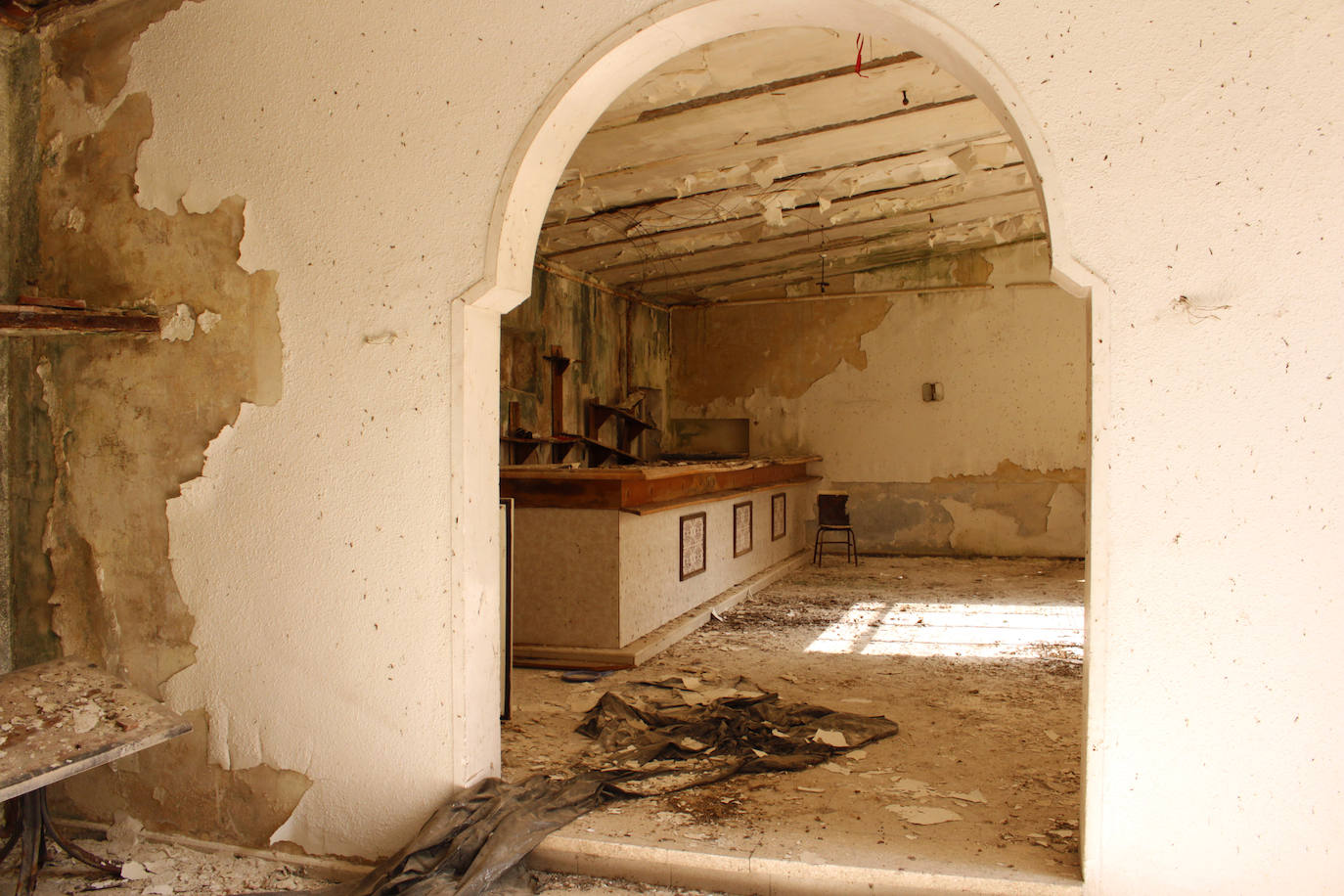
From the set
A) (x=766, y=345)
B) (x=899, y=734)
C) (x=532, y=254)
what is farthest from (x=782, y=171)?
(x=766, y=345)

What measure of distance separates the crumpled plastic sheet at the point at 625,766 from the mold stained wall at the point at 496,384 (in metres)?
0.18

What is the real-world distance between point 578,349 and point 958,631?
14.2 ft

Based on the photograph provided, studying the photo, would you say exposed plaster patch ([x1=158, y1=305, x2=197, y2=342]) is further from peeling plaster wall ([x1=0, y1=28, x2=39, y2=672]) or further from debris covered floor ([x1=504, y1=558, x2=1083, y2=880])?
debris covered floor ([x1=504, y1=558, x2=1083, y2=880])

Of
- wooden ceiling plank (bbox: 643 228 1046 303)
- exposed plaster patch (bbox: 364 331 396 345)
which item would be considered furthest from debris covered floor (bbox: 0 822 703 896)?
wooden ceiling plank (bbox: 643 228 1046 303)

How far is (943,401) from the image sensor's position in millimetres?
9836

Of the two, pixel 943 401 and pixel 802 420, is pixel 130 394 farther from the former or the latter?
pixel 943 401

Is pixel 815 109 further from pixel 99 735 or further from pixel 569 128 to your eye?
pixel 99 735

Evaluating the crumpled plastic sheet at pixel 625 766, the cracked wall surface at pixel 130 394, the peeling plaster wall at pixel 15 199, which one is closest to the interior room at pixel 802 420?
the crumpled plastic sheet at pixel 625 766

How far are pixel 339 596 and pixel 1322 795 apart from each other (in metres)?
2.84

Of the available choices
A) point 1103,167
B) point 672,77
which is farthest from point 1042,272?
point 1103,167

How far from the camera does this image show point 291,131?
3.00 m

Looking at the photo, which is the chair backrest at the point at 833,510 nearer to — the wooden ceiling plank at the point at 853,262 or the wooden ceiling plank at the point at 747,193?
the wooden ceiling plank at the point at 853,262

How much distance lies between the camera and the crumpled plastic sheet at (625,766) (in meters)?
2.66

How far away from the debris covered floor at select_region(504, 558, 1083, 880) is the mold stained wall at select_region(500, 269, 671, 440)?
2.57m
